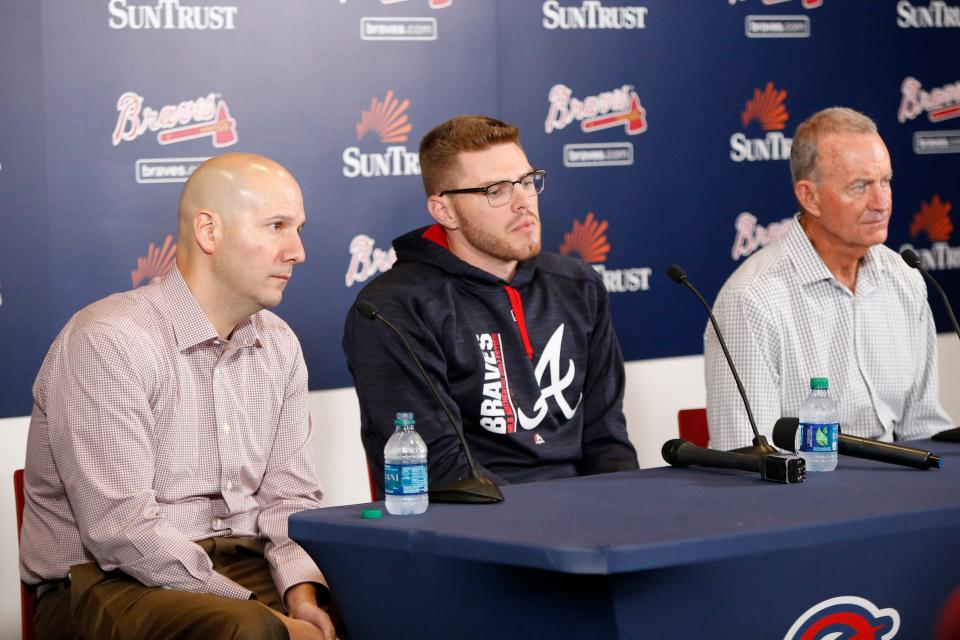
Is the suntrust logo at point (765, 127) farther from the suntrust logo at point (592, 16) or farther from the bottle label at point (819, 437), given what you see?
the bottle label at point (819, 437)

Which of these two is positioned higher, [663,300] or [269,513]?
[663,300]

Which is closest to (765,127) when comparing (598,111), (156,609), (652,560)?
(598,111)

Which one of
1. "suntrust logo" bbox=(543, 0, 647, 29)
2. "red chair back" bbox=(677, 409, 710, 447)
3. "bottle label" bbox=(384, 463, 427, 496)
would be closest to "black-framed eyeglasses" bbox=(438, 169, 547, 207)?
"red chair back" bbox=(677, 409, 710, 447)

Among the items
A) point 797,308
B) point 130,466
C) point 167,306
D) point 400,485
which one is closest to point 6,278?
point 167,306

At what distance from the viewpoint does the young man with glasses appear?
2832 mm

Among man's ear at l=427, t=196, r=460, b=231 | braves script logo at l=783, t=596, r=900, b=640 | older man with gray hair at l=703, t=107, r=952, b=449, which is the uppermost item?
man's ear at l=427, t=196, r=460, b=231

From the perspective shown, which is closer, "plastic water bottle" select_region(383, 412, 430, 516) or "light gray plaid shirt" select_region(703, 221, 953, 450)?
"plastic water bottle" select_region(383, 412, 430, 516)

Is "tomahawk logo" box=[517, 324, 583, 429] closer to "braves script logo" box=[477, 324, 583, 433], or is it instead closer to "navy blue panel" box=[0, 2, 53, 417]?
"braves script logo" box=[477, 324, 583, 433]

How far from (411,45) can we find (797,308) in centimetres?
166

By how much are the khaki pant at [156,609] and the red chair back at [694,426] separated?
1358 millimetres

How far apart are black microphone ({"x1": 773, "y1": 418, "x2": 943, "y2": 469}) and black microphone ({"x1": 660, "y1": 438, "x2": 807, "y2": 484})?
0.60ft

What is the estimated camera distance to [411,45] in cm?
413

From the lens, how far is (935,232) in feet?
16.3

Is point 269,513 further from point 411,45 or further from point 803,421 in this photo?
point 411,45
